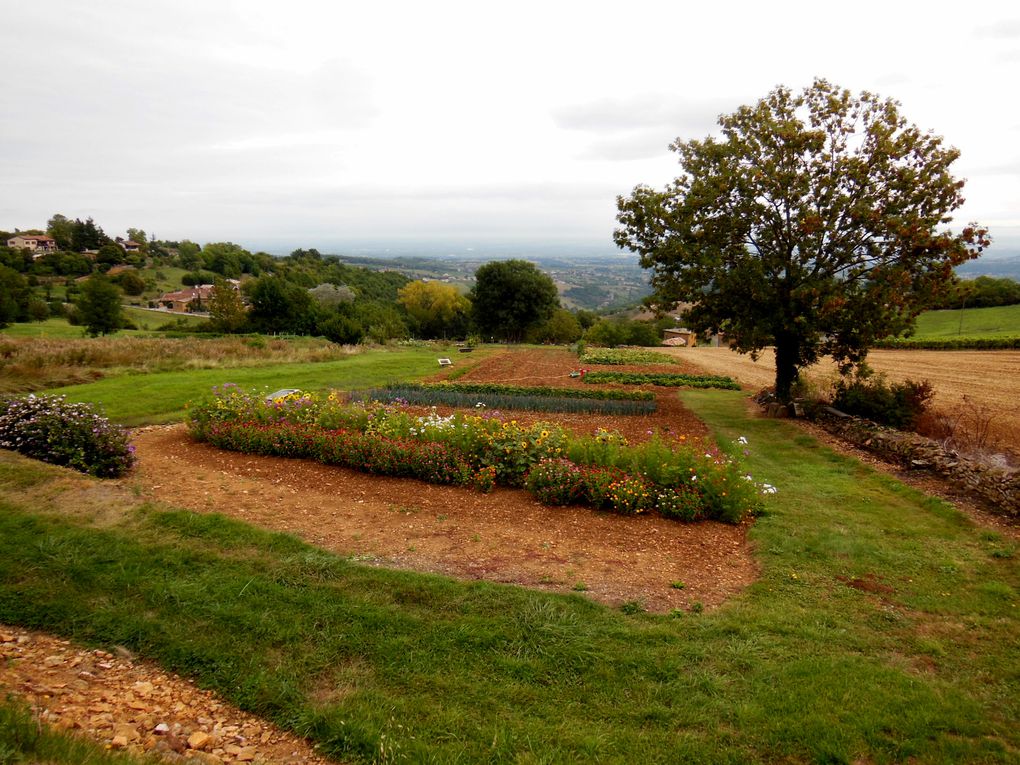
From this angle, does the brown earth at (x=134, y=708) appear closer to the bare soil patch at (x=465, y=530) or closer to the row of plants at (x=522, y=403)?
the bare soil patch at (x=465, y=530)

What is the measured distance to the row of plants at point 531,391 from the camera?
14195 millimetres

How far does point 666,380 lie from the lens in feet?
58.6

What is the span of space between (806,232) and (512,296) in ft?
119

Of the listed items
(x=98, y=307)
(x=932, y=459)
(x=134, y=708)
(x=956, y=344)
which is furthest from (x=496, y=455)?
(x=98, y=307)

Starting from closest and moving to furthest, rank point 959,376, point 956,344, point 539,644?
point 539,644
point 959,376
point 956,344

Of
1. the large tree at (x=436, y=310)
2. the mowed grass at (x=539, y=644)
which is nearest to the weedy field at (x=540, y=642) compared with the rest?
the mowed grass at (x=539, y=644)

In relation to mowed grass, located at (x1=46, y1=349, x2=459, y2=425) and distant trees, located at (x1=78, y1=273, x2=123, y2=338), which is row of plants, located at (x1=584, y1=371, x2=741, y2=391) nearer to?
mowed grass, located at (x1=46, y1=349, x2=459, y2=425)

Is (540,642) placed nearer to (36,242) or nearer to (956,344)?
(956,344)

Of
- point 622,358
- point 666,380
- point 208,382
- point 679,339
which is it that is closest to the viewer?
point 208,382

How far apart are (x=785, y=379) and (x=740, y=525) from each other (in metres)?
7.53

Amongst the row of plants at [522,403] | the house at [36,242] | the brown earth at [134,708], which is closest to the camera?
the brown earth at [134,708]

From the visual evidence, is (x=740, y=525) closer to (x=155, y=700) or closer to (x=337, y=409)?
(x=155, y=700)

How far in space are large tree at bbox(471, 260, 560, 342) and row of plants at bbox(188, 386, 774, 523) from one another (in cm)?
3683

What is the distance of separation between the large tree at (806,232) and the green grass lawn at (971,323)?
20.2 m
